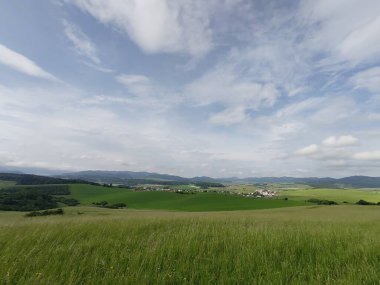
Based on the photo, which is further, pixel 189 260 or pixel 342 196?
pixel 342 196

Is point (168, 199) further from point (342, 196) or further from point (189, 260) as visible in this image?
point (189, 260)

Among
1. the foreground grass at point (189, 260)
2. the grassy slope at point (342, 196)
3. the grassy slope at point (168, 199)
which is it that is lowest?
the foreground grass at point (189, 260)

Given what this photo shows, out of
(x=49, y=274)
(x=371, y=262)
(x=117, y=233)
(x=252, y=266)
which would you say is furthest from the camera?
(x=117, y=233)

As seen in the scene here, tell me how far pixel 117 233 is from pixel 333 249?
4.85 metres

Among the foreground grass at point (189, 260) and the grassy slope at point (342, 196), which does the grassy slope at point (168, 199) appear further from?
the foreground grass at point (189, 260)

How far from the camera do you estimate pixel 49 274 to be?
4305 millimetres

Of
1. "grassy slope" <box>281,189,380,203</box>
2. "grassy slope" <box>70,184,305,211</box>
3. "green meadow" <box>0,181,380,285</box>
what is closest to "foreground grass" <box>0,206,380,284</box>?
"green meadow" <box>0,181,380,285</box>

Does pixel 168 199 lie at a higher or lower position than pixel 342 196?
lower

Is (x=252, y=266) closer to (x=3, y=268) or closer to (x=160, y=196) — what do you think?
(x=3, y=268)

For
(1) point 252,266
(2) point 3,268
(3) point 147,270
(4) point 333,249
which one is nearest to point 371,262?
(4) point 333,249

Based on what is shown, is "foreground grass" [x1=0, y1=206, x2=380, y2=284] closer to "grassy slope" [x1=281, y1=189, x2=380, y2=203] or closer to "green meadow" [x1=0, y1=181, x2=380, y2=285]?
"green meadow" [x1=0, y1=181, x2=380, y2=285]

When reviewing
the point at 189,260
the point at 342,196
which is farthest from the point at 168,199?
the point at 189,260

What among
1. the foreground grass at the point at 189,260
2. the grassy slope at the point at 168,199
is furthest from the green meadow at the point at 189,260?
the grassy slope at the point at 168,199

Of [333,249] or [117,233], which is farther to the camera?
[117,233]
